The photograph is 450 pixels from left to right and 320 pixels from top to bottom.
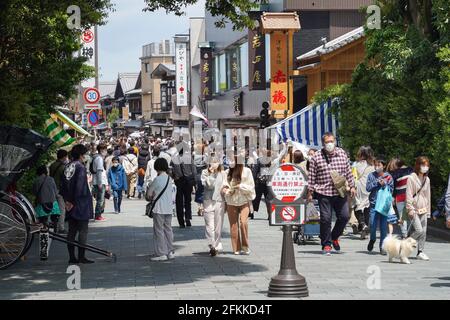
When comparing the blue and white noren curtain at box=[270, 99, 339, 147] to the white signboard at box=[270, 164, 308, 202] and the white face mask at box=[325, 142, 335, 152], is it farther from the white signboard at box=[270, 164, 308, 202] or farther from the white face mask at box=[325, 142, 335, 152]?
the white signboard at box=[270, 164, 308, 202]

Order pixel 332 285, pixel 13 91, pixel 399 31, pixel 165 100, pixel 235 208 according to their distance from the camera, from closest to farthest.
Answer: pixel 332 285 → pixel 235 208 → pixel 13 91 → pixel 399 31 → pixel 165 100

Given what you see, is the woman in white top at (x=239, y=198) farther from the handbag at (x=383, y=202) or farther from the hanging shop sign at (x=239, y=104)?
the hanging shop sign at (x=239, y=104)

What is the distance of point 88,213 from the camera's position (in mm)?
14516

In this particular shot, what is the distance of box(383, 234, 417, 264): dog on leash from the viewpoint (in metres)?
13.8

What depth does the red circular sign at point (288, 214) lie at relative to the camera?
1084 centimetres

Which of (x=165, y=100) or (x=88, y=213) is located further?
(x=165, y=100)

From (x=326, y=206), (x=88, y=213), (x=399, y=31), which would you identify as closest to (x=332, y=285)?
(x=326, y=206)

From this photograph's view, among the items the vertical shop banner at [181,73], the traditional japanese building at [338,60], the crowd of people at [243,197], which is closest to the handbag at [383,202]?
the crowd of people at [243,197]

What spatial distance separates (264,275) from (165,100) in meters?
86.7

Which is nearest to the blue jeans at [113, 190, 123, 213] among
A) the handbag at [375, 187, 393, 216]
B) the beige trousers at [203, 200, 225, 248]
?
the beige trousers at [203, 200, 225, 248]

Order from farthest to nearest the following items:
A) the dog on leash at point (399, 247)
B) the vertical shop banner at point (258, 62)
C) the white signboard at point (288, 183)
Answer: the vertical shop banner at point (258, 62) → the dog on leash at point (399, 247) → the white signboard at point (288, 183)

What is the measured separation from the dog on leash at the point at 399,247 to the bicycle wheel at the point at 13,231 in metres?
5.32

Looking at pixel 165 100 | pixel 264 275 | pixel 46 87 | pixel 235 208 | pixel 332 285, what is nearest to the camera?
pixel 332 285

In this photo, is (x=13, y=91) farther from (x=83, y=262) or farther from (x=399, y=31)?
(x=399, y=31)
